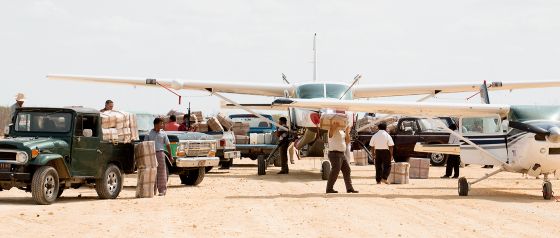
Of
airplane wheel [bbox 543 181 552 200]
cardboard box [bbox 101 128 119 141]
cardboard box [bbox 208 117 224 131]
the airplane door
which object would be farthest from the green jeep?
cardboard box [bbox 208 117 224 131]

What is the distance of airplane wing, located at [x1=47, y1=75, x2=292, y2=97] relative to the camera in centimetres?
2662

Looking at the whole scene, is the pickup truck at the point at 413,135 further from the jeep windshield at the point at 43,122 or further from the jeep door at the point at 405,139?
the jeep windshield at the point at 43,122

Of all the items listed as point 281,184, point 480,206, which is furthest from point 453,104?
point 281,184

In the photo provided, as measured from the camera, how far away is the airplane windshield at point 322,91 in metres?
23.4

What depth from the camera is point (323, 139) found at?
2317 cm

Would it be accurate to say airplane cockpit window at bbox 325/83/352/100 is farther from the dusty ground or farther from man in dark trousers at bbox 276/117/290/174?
the dusty ground

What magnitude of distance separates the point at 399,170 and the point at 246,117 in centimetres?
1133

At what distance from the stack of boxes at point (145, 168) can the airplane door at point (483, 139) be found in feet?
21.6

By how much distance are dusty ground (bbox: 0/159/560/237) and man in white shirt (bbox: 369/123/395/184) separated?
6.16 feet

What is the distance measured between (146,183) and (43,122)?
2216 mm

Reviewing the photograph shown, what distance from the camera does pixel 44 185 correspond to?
13391mm

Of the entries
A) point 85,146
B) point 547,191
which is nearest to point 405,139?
point 547,191

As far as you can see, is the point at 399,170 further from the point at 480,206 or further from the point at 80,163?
the point at 80,163

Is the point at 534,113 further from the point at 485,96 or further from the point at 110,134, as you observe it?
the point at 110,134
